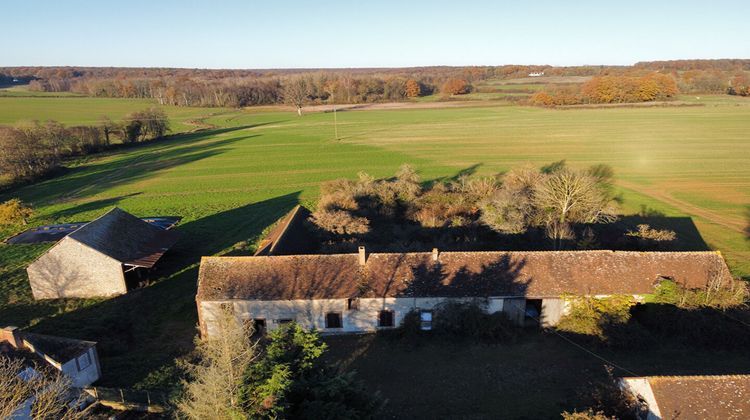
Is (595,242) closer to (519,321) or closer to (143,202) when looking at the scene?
(519,321)

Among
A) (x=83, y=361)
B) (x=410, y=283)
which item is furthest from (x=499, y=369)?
(x=83, y=361)

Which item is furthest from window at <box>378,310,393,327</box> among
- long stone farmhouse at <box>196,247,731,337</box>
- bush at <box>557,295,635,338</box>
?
bush at <box>557,295,635,338</box>

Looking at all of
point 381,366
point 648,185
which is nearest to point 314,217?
point 381,366

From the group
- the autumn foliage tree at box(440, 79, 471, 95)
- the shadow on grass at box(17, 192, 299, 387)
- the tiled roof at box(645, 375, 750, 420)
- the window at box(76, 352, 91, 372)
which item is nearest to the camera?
the tiled roof at box(645, 375, 750, 420)

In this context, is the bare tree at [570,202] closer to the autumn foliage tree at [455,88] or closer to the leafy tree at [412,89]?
the leafy tree at [412,89]

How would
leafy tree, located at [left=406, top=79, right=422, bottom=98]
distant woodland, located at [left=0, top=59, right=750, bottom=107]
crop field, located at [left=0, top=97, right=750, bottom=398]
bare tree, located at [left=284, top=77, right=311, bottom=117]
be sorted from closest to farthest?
crop field, located at [left=0, top=97, right=750, bottom=398] → distant woodland, located at [left=0, top=59, right=750, bottom=107] → bare tree, located at [left=284, top=77, right=311, bottom=117] → leafy tree, located at [left=406, top=79, right=422, bottom=98]

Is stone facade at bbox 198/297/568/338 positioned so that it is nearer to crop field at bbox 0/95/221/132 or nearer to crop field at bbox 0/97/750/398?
crop field at bbox 0/97/750/398
